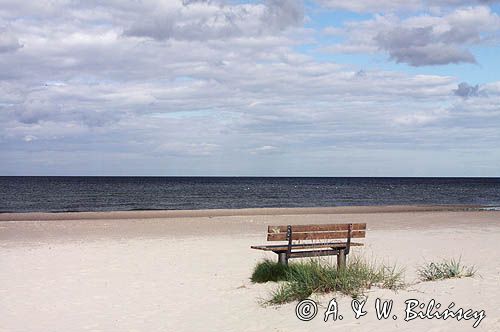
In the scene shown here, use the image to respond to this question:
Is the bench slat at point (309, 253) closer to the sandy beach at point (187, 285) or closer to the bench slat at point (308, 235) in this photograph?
the bench slat at point (308, 235)

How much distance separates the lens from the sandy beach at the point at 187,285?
27.1 ft

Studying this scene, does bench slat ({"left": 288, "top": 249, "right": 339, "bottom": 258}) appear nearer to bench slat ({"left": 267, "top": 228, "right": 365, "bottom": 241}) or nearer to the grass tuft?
bench slat ({"left": 267, "top": 228, "right": 365, "bottom": 241})

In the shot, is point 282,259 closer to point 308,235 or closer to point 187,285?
point 308,235

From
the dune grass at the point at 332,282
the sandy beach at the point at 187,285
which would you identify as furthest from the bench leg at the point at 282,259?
the dune grass at the point at 332,282

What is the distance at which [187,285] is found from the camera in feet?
37.5

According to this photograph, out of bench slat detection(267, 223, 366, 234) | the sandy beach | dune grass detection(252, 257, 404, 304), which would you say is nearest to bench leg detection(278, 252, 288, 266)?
bench slat detection(267, 223, 366, 234)

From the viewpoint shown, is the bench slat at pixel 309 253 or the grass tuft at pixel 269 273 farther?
the bench slat at pixel 309 253

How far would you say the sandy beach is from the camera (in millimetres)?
8250

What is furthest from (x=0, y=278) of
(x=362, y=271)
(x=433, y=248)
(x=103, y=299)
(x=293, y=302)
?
(x=433, y=248)

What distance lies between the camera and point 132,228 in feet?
85.4

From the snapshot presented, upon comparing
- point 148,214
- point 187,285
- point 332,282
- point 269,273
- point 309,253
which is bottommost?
point 148,214

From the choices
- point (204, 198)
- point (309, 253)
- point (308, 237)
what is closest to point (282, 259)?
point (309, 253)

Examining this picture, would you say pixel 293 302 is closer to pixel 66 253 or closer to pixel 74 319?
pixel 74 319

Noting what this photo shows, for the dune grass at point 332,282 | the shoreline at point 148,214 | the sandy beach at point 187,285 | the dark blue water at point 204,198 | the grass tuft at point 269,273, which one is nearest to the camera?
the sandy beach at point 187,285
